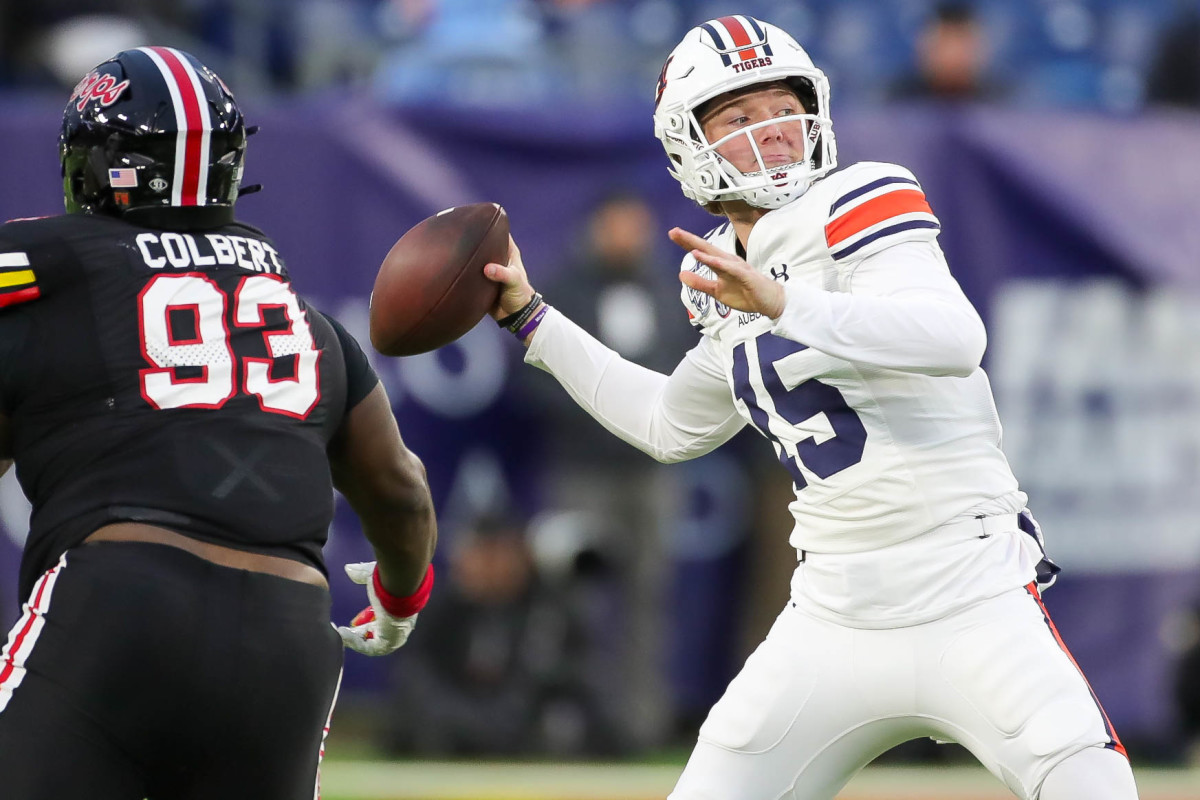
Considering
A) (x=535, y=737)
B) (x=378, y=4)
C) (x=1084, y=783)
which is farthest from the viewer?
(x=378, y=4)

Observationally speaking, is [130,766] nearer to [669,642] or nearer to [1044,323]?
[669,642]

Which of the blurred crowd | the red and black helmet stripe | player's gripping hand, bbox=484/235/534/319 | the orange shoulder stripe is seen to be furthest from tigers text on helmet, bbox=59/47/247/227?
the blurred crowd

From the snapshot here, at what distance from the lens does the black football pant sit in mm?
2551

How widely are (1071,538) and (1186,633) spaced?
0.63 metres

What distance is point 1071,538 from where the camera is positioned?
7164mm

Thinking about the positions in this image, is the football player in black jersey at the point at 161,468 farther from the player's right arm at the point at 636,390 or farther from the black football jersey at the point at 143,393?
the player's right arm at the point at 636,390

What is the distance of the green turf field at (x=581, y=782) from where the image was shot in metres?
5.93

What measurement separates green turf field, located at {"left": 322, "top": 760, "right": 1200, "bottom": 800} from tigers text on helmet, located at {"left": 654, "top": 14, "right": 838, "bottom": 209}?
2.97m

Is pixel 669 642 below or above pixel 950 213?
below

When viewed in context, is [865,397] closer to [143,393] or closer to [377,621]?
[377,621]

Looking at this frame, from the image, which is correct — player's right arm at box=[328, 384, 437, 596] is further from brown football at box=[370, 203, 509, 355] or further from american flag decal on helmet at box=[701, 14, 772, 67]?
american flag decal on helmet at box=[701, 14, 772, 67]

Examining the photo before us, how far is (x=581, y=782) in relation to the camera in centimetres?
620

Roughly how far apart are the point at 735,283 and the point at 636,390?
0.81 metres

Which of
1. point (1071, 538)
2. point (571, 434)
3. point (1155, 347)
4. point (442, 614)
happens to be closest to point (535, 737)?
point (442, 614)
